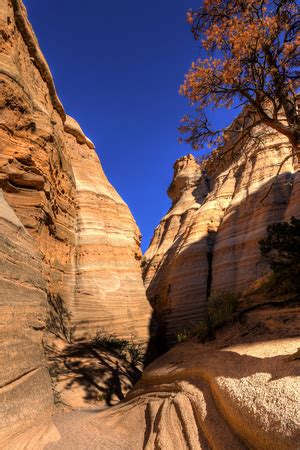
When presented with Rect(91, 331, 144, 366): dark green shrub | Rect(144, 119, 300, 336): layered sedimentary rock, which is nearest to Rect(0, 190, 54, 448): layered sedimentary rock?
Rect(91, 331, 144, 366): dark green shrub

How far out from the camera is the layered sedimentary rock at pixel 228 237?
1698 cm

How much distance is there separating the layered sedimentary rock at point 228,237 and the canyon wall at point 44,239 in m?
3.41

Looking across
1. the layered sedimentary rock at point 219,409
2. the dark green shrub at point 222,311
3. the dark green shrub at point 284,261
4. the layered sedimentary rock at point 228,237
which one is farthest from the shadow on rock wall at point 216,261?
the layered sedimentary rock at point 219,409

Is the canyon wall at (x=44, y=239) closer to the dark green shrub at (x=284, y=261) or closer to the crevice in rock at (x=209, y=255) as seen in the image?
the crevice in rock at (x=209, y=255)

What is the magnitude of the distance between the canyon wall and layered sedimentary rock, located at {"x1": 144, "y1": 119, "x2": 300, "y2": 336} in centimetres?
341

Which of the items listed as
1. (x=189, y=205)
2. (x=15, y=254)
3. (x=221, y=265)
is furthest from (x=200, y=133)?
(x=189, y=205)

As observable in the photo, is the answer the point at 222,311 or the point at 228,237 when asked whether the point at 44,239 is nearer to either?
the point at 222,311

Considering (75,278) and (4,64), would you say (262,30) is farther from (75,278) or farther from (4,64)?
(75,278)

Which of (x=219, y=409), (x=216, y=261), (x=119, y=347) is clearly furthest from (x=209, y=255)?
(x=219, y=409)

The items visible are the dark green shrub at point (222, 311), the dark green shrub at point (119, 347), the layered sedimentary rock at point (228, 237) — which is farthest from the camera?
the layered sedimentary rock at point (228, 237)

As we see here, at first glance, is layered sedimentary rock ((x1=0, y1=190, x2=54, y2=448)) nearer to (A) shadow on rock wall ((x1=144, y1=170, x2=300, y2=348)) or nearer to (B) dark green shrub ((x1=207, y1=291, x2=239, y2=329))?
(B) dark green shrub ((x1=207, y1=291, x2=239, y2=329))

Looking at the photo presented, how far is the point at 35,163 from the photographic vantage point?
10.3 metres

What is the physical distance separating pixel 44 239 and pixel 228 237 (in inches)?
456

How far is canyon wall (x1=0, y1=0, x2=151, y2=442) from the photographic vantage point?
4707 millimetres
